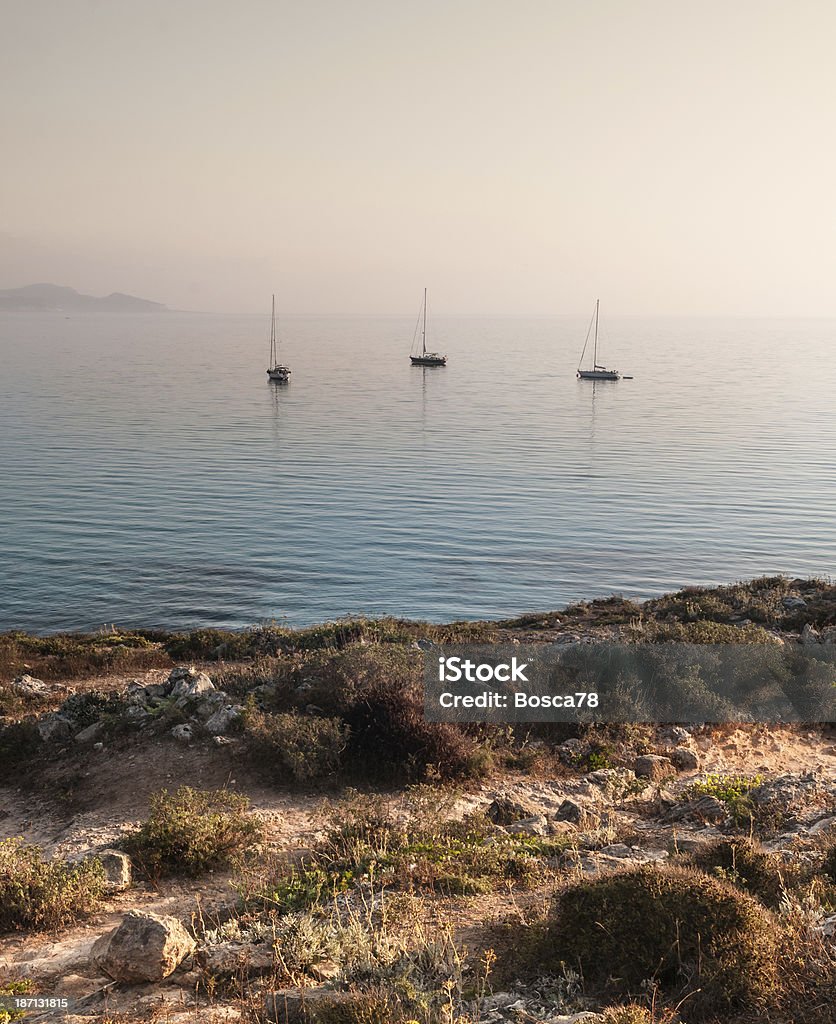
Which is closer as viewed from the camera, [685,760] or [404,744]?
[404,744]

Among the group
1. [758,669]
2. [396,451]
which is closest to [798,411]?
[396,451]

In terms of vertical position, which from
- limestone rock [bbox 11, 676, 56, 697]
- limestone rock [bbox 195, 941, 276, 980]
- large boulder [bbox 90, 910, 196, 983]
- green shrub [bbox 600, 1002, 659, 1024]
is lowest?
limestone rock [bbox 11, 676, 56, 697]

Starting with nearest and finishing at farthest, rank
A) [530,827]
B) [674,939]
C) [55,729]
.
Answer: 1. [674,939]
2. [530,827]
3. [55,729]

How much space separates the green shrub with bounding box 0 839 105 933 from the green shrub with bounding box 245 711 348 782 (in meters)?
3.10

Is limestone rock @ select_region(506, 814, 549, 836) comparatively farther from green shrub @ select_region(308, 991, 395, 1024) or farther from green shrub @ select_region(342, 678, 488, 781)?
green shrub @ select_region(308, 991, 395, 1024)

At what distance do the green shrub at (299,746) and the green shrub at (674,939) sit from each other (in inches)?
196

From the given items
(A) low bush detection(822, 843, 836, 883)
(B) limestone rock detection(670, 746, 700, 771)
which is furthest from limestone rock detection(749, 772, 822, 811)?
(A) low bush detection(822, 843, 836, 883)

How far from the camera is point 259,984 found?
6.12 meters

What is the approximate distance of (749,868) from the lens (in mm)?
7434

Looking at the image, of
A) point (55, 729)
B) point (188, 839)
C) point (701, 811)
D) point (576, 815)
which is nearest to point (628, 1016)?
point (576, 815)

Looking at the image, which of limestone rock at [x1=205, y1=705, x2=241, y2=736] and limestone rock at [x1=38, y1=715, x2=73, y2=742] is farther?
limestone rock at [x1=38, y1=715, x2=73, y2=742]

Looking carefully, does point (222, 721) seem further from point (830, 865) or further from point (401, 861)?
point (830, 865)

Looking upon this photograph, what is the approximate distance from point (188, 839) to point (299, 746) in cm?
253

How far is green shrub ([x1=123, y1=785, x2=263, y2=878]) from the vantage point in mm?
8625
